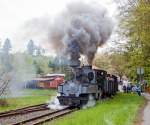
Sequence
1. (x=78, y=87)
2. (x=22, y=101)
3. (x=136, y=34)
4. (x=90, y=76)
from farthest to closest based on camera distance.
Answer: (x=136, y=34) < (x=22, y=101) < (x=90, y=76) < (x=78, y=87)

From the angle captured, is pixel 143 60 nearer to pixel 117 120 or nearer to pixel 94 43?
pixel 94 43

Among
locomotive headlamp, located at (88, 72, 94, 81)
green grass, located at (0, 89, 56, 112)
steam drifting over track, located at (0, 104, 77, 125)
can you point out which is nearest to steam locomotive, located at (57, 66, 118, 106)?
locomotive headlamp, located at (88, 72, 94, 81)

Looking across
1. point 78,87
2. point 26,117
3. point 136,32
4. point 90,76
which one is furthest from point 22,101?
point 26,117

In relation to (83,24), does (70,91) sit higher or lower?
lower

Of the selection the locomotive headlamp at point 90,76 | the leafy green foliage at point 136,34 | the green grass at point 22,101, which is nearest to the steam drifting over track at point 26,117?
the green grass at point 22,101

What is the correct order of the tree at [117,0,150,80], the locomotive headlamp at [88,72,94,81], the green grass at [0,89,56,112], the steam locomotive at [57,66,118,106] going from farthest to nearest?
the tree at [117,0,150,80] < the green grass at [0,89,56,112] < the locomotive headlamp at [88,72,94,81] < the steam locomotive at [57,66,118,106]

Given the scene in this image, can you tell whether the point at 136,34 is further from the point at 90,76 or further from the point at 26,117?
the point at 26,117

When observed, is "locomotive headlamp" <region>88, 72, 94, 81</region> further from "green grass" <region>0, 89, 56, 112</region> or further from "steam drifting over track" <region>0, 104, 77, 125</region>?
"green grass" <region>0, 89, 56, 112</region>

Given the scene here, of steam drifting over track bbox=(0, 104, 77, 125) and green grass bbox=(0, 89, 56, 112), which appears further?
green grass bbox=(0, 89, 56, 112)

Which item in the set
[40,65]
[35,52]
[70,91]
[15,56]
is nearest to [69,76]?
[70,91]

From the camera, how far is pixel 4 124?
56.2 feet

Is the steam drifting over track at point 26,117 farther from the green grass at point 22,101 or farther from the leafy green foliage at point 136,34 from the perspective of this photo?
the leafy green foliage at point 136,34

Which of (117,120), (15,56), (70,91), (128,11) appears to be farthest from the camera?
(15,56)

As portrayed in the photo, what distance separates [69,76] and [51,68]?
75.8 m
